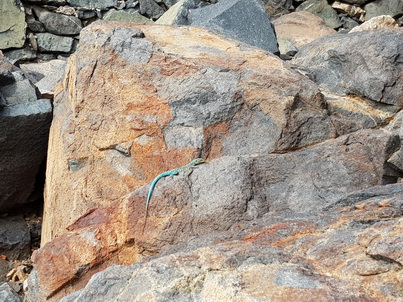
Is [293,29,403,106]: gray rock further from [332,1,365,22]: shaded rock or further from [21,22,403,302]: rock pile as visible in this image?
[332,1,365,22]: shaded rock

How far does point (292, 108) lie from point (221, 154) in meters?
0.49

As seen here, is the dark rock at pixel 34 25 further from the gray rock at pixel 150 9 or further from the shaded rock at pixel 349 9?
the shaded rock at pixel 349 9

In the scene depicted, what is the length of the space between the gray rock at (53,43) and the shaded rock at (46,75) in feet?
5.74

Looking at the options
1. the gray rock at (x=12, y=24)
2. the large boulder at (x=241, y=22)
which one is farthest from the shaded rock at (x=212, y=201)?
the gray rock at (x=12, y=24)

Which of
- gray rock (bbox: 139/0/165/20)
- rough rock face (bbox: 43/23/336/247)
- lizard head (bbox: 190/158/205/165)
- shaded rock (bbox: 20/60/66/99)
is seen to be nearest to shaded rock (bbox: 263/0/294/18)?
gray rock (bbox: 139/0/165/20)

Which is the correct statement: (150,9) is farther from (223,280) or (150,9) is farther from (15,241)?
(223,280)

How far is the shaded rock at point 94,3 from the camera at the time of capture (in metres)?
8.84

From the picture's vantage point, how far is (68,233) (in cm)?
322

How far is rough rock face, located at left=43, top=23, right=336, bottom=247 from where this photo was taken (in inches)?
138

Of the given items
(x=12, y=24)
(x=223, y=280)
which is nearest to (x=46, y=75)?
(x=12, y=24)

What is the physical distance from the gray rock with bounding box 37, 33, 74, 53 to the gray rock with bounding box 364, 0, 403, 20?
4799 millimetres

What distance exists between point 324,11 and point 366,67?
636 centimetres

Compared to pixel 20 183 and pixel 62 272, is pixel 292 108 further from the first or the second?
pixel 20 183

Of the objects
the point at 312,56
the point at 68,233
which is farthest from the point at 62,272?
the point at 312,56
